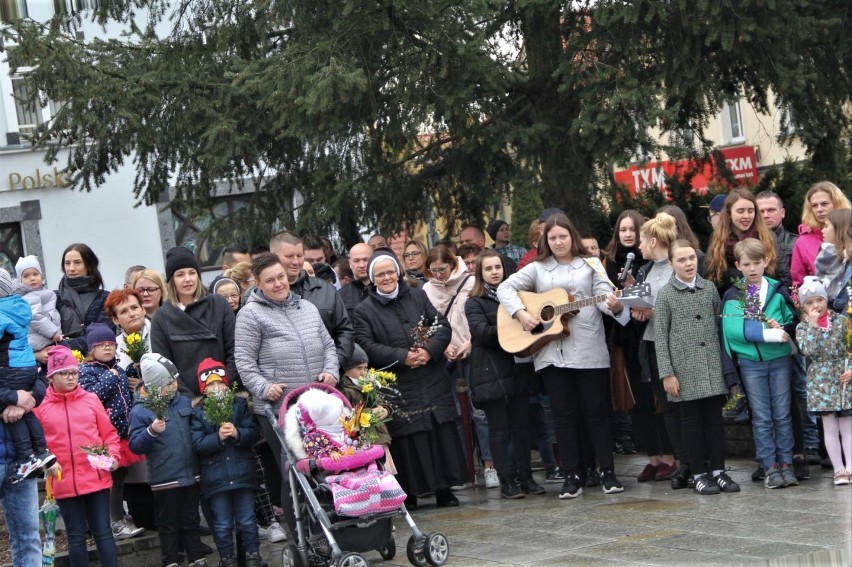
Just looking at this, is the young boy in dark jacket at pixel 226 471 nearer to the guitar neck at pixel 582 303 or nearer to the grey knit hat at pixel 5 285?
the grey knit hat at pixel 5 285

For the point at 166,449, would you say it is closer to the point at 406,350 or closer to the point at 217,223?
the point at 406,350

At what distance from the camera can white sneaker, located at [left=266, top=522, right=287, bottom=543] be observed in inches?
390

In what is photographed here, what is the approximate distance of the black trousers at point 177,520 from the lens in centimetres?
901

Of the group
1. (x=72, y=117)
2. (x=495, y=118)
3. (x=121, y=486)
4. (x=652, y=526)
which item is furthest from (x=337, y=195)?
(x=652, y=526)

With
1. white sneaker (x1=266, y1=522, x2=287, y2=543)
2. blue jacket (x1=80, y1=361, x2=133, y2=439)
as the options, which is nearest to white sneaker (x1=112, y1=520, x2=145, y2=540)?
blue jacket (x1=80, y1=361, x2=133, y2=439)

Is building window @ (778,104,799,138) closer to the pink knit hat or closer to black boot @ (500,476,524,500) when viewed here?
black boot @ (500,476,524,500)

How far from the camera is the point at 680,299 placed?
9.95 m

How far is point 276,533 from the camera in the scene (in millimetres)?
9945

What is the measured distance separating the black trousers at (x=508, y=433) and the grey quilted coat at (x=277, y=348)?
196cm

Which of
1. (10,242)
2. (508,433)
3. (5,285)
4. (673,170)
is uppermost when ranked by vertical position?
(10,242)

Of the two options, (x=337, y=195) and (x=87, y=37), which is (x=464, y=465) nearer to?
(x=337, y=195)

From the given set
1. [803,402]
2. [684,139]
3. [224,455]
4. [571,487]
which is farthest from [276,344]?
[684,139]

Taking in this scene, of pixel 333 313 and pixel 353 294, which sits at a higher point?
pixel 353 294

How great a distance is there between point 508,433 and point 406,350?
1.18 meters
